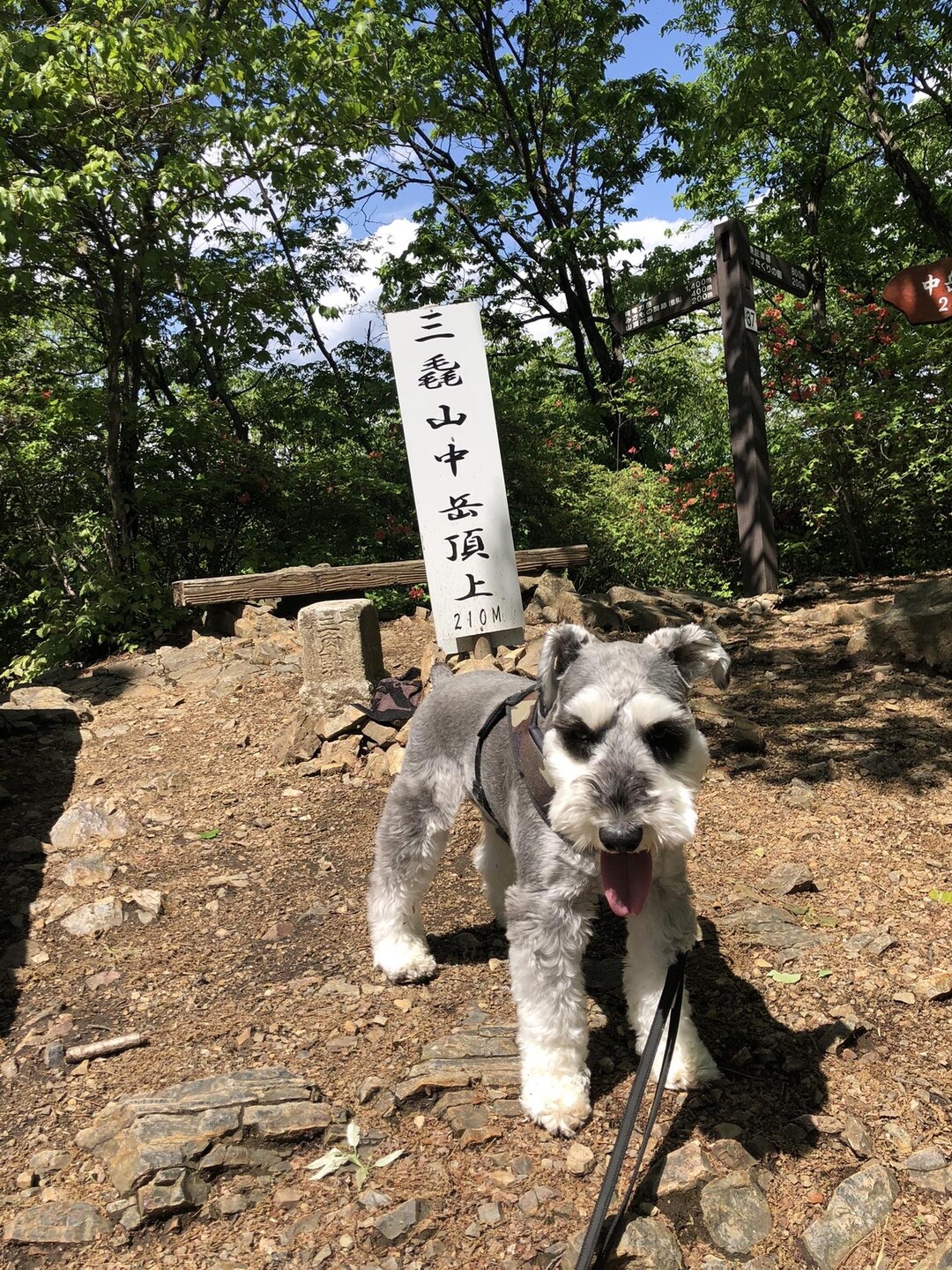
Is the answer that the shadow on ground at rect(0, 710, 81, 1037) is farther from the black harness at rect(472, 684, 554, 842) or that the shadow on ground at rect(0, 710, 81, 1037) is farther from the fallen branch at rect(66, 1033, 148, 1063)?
the black harness at rect(472, 684, 554, 842)

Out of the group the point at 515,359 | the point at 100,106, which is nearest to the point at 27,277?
the point at 100,106

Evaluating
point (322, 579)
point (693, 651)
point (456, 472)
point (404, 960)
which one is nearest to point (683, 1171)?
point (404, 960)

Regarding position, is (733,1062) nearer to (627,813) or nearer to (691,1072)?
(691,1072)

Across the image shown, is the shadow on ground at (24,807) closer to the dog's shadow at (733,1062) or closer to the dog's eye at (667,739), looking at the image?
the dog's shadow at (733,1062)

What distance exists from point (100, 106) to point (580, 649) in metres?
7.44

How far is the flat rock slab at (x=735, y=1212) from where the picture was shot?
216cm

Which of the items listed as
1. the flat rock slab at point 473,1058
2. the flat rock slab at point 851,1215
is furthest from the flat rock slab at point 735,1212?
the flat rock slab at point 473,1058

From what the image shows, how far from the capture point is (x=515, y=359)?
14.1 m

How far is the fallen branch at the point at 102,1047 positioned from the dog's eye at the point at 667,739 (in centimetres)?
238

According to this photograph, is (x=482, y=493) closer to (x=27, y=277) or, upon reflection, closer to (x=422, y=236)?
(x=27, y=277)

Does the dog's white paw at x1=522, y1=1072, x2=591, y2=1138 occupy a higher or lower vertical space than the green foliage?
lower

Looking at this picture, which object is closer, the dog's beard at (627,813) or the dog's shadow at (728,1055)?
the dog's beard at (627,813)

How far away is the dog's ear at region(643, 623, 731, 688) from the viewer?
2477mm

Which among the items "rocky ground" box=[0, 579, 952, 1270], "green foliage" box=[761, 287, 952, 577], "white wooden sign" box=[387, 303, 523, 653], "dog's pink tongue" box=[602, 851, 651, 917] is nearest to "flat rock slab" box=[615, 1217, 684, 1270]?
"rocky ground" box=[0, 579, 952, 1270]
